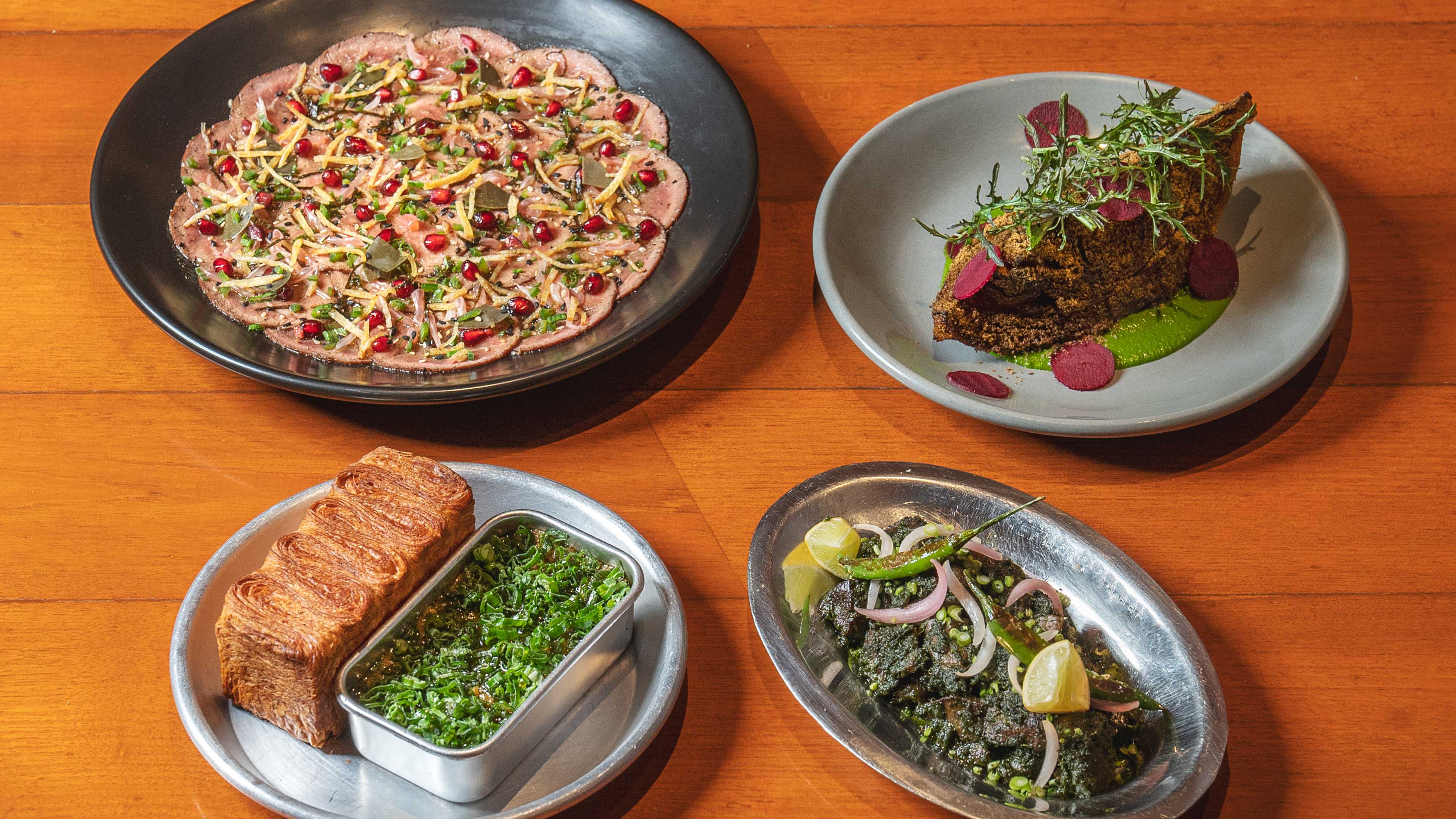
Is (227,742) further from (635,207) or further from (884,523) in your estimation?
(635,207)

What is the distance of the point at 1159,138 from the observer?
189cm

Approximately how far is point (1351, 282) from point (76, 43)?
9.61ft

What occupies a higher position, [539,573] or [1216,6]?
[1216,6]

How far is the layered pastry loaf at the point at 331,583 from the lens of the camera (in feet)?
4.22

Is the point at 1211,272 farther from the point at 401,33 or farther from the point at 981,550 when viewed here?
the point at 401,33

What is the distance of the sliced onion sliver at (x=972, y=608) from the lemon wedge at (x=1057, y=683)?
0.26 ft

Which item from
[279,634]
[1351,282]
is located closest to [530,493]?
[279,634]

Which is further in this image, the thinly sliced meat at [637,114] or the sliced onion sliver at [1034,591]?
the thinly sliced meat at [637,114]

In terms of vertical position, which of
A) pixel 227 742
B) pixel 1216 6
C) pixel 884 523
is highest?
pixel 1216 6

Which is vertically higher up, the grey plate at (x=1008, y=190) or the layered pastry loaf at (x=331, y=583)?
the grey plate at (x=1008, y=190)

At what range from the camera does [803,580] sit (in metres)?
1.51

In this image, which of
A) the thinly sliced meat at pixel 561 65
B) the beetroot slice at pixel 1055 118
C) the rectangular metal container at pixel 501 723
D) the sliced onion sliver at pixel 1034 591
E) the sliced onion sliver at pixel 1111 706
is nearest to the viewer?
the rectangular metal container at pixel 501 723

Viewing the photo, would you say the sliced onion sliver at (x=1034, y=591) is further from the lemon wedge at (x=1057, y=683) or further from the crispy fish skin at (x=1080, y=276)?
the crispy fish skin at (x=1080, y=276)

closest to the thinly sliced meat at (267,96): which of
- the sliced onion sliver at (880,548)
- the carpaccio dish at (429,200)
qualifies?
the carpaccio dish at (429,200)
